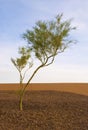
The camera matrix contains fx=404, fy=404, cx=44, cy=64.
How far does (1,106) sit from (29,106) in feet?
6.87

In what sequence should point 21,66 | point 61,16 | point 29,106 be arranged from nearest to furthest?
point 61,16 → point 29,106 → point 21,66

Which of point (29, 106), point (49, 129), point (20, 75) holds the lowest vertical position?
point (49, 129)

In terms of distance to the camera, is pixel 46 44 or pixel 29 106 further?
pixel 29 106

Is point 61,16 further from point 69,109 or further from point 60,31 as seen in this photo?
point 69,109

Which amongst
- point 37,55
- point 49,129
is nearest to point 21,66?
point 37,55

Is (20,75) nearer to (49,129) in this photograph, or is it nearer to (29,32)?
(29,32)

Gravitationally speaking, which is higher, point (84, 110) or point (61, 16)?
point (61, 16)

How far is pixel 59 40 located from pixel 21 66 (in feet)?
23.7

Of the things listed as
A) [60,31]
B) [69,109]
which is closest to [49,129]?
[69,109]

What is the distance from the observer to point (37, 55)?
2733 cm

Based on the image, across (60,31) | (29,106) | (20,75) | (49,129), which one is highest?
(60,31)

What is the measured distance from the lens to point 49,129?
2325 centimetres

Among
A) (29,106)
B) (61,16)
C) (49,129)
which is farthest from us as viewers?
(29,106)

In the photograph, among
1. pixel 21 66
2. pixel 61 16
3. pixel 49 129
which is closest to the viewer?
pixel 49 129
